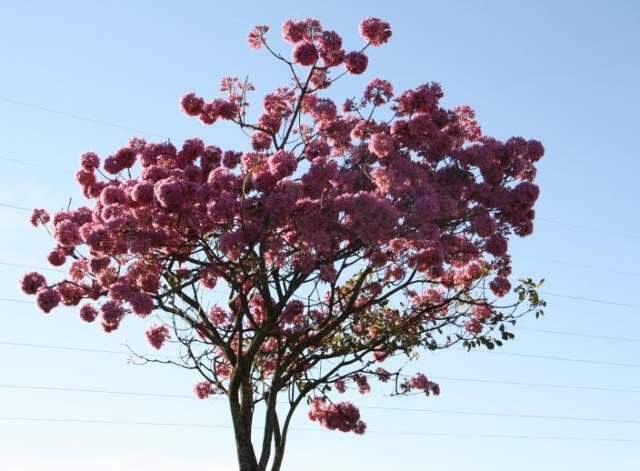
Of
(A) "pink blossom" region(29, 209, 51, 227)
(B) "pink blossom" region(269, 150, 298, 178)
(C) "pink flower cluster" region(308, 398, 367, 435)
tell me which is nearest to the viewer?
(B) "pink blossom" region(269, 150, 298, 178)

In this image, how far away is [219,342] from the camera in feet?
53.7

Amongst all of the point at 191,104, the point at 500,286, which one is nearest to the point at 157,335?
the point at 191,104

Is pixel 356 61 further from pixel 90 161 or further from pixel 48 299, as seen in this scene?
pixel 48 299

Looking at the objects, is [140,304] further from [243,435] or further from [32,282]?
A: [243,435]

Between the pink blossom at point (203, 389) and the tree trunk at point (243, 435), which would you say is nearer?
the tree trunk at point (243, 435)

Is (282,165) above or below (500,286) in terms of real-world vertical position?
above

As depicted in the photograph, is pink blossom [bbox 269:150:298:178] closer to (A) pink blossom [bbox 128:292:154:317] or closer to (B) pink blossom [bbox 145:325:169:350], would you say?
(A) pink blossom [bbox 128:292:154:317]

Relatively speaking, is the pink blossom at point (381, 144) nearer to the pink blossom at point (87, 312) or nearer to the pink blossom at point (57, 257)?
the pink blossom at point (87, 312)

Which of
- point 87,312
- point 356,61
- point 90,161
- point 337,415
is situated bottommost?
point 337,415

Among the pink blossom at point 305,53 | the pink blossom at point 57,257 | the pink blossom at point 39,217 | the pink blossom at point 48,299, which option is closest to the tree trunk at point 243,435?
the pink blossom at point 48,299

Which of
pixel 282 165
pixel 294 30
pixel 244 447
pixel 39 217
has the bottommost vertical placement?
pixel 244 447

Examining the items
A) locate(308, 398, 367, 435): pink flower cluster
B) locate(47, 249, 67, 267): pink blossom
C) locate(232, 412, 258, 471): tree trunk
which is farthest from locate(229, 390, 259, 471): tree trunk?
locate(47, 249, 67, 267): pink blossom

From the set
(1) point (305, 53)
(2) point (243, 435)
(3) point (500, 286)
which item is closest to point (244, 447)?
(2) point (243, 435)

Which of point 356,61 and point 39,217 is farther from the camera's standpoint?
point 39,217
